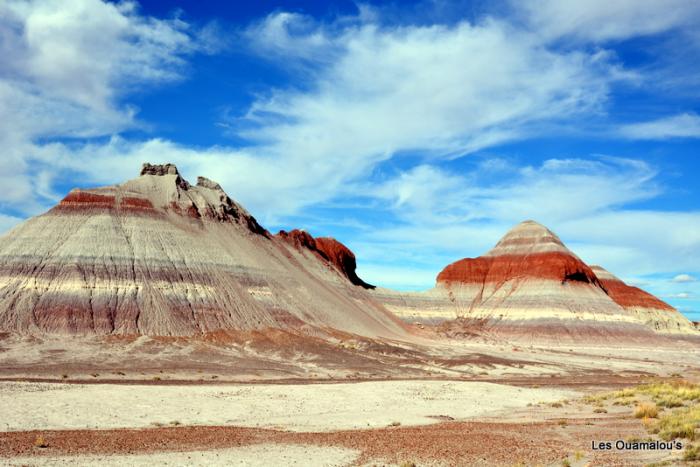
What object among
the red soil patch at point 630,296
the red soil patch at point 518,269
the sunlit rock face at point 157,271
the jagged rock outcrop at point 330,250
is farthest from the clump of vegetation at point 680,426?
the red soil patch at point 630,296

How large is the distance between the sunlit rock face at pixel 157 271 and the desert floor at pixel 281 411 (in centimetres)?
624

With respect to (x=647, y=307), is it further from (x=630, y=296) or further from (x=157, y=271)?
(x=157, y=271)

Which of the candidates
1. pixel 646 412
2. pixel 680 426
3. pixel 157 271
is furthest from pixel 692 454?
pixel 157 271

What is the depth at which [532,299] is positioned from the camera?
368 ft

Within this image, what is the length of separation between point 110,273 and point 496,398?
5066 cm

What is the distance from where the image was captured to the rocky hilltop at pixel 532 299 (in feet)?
346

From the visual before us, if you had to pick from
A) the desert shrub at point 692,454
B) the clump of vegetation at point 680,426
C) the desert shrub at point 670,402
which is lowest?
the desert shrub at point 692,454

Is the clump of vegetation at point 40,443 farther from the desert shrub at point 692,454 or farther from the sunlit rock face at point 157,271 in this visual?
the sunlit rock face at point 157,271

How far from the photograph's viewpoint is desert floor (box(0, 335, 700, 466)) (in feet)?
58.6

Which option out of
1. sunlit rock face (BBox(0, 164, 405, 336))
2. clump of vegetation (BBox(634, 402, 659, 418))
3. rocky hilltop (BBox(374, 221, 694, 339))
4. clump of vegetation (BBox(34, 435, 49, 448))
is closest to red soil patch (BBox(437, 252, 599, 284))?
rocky hilltop (BBox(374, 221, 694, 339))

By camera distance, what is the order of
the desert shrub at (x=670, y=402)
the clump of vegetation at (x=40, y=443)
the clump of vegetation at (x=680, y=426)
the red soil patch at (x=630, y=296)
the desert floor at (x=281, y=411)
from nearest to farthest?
the desert floor at (x=281, y=411) < the clump of vegetation at (x=40, y=443) < the clump of vegetation at (x=680, y=426) < the desert shrub at (x=670, y=402) < the red soil patch at (x=630, y=296)

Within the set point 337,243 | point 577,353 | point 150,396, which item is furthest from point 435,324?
point 150,396

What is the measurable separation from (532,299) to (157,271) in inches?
2697

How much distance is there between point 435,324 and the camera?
11875 centimetres
